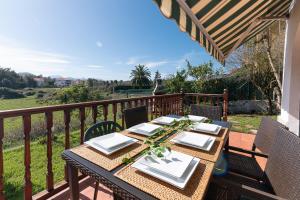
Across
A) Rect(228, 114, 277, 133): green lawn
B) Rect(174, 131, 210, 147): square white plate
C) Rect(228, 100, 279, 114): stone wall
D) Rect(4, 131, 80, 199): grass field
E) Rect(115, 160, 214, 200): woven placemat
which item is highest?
Rect(174, 131, 210, 147): square white plate

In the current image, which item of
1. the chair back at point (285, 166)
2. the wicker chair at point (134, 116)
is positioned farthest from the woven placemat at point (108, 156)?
the chair back at point (285, 166)

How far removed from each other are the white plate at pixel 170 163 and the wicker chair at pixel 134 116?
131 centimetres

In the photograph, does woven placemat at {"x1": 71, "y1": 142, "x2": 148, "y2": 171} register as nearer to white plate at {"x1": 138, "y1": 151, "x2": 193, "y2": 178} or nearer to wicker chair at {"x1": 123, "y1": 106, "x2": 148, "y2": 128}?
white plate at {"x1": 138, "y1": 151, "x2": 193, "y2": 178}

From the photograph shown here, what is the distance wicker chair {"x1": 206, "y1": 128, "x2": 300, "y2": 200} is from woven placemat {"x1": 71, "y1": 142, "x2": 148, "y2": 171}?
0.71 meters

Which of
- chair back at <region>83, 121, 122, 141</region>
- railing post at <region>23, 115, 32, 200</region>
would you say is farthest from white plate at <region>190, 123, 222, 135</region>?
railing post at <region>23, 115, 32, 200</region>

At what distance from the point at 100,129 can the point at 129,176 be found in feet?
3.98

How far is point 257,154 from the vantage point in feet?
6.94

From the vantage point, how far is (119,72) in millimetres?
45781

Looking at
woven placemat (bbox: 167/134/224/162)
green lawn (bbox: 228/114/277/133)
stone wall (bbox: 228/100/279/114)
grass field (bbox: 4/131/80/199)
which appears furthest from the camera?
stone wall (bbox: 228/100/279/114)

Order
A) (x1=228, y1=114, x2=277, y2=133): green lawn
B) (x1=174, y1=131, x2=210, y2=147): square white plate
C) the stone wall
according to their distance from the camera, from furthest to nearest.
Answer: the stone wall, (x1=228, y1=114, x2=277, y2=133): green lawn, (x1=174, y1=131, x2=210, y2=147): square white plate

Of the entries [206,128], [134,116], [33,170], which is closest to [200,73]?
[134,116]

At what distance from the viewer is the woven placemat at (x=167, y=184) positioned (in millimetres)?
988

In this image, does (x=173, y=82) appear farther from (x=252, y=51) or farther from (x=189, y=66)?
(x=252, y=51)

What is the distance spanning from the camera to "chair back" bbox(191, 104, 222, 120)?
3324 mm
